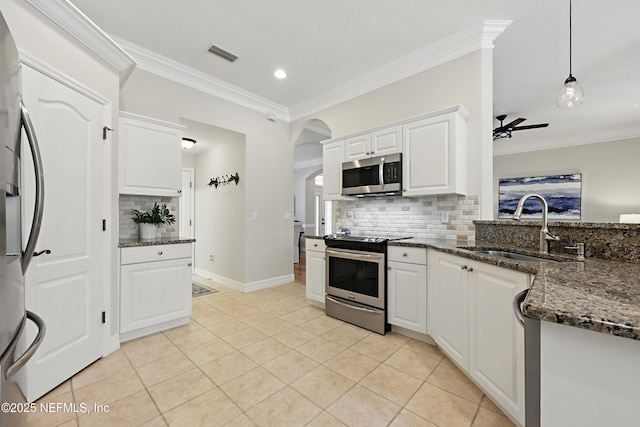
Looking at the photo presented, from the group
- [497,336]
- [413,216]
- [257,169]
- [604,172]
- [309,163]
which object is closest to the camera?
[497,336]

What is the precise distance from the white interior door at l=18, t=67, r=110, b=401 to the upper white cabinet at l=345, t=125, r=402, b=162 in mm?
2306

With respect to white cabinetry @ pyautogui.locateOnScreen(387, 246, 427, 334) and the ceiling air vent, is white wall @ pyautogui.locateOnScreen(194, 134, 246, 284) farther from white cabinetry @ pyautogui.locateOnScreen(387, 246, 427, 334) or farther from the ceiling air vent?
white cabinetry @ pyautogui.locateOnScreen(387, 246, 427, 334)

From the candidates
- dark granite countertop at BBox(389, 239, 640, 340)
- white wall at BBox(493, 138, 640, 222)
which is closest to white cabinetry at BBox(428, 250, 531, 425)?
dark granite countertop at BBox(389, 239, 640, 340)

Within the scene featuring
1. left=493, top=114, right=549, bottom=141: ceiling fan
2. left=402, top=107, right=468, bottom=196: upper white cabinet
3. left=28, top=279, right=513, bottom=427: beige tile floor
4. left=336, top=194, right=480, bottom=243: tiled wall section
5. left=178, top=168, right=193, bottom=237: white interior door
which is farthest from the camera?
left=178, top=168, right=193, bottom=237: white interior door

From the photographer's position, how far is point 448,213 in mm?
2846

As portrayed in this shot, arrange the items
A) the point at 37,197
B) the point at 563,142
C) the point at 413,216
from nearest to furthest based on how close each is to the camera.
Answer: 1. the point at 37,197
2. the point at 413,216
3. the point at 563,142

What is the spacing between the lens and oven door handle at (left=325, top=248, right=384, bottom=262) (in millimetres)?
2668

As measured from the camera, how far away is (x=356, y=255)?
2.83 meters

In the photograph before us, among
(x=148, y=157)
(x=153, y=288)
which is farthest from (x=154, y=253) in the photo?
(x=148, y=157)

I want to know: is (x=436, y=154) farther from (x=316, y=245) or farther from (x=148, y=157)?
(x=148, y=157)

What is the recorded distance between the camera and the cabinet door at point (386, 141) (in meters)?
2.84

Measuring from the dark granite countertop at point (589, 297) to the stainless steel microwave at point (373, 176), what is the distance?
1667mm

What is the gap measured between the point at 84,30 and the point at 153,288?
6.83 feet

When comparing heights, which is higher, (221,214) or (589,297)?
(221,214)
